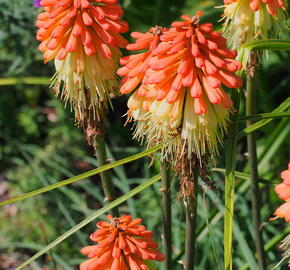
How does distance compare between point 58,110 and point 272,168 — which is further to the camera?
point 58,110

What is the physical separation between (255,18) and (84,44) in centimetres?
60

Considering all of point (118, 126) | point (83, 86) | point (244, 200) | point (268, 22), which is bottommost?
point (244, 200)

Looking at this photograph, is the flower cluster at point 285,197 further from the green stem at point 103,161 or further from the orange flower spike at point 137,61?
the green stem at point 103,161

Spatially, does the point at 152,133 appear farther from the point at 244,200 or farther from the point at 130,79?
the point at 244,200

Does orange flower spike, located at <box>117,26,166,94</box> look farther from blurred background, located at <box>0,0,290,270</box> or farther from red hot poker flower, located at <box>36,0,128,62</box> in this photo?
blurred background, located at <box>0,0,290,270</box>

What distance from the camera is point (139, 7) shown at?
435 cm

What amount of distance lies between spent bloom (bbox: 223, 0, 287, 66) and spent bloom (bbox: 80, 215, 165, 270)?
2.47 feet

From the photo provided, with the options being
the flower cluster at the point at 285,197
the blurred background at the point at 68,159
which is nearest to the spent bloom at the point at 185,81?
the flower cluster at the point at 285,197

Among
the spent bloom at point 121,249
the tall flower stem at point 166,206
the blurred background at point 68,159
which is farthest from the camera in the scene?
the blurred background at point 68,159

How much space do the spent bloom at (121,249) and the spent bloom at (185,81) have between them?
0.83ft

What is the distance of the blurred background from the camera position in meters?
3.23

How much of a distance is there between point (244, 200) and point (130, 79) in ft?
5.70

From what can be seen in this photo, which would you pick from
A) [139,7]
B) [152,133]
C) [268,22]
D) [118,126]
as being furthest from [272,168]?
[152,133]

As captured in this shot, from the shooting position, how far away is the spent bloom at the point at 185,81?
4.91 feet
